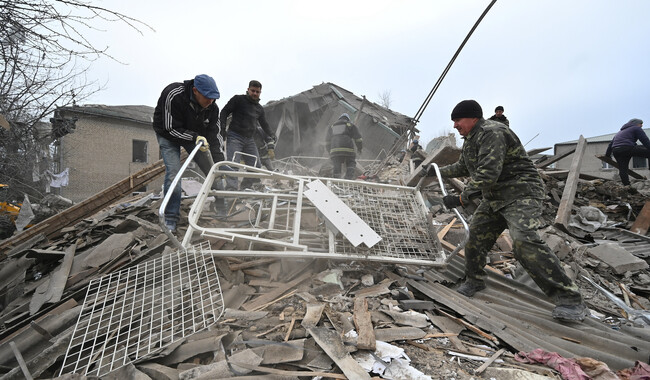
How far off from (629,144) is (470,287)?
635 cm

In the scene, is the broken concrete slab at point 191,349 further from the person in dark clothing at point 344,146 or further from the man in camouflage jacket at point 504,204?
the person in dark clothing at point 344,146

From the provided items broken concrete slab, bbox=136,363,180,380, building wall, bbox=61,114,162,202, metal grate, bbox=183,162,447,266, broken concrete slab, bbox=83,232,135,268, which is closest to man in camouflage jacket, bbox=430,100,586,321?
metal grate, bbox=183,162,447,266

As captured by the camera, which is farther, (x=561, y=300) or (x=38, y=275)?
(x=38, y=275)

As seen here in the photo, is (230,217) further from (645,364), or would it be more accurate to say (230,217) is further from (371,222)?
(645,364)

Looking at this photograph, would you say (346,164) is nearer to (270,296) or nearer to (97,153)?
(270,296)

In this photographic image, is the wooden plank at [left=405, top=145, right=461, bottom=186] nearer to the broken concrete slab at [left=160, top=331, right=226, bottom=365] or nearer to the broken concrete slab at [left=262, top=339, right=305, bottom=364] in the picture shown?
the broken concrete slab at [left=262, top=339, right=305, bottom=364]

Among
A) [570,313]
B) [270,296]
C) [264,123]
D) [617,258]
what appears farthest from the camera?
[264,123]

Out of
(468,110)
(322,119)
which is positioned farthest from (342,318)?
(322,119)

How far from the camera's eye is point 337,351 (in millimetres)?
1592

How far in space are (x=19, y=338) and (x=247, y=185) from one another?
3403 millimetres

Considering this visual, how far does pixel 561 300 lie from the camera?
2.26 m

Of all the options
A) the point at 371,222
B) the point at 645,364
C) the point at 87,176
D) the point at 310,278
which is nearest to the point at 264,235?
the point at 310,278

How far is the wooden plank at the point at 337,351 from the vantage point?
1.44m

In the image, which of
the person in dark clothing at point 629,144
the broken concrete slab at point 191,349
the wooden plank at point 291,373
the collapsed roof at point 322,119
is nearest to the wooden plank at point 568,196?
the person in dark clothing at point 629,144
